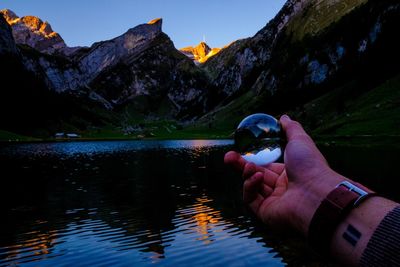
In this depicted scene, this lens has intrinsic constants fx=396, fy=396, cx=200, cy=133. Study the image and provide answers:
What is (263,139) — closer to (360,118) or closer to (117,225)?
(117,225)

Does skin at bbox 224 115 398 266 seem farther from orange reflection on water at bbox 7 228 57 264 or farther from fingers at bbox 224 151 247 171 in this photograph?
orange reflection on water at bbox 7 228 57 264

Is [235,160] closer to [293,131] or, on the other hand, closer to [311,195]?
[293,131]

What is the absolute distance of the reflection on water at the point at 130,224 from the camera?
23.0m

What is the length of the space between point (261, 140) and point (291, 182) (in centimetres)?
159

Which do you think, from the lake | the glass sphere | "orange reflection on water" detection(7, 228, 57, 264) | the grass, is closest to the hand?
the glass sphere

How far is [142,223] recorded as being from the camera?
32.2 meters

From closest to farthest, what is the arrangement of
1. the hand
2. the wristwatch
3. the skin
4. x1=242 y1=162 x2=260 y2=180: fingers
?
the skin < the wristwatch < the hand < x1=242 y1=162 x2=260 y2=180: fingers

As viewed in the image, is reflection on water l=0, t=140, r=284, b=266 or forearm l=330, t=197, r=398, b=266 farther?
reflection on water l=0, t=140, r=284, b=266

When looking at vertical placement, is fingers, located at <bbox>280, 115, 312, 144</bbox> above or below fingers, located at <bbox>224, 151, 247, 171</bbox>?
above

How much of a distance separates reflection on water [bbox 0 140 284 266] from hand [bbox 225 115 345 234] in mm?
16447

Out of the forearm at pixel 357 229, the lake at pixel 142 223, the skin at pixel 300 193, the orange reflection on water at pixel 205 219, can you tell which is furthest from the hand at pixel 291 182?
the orange reflection on water at pixel 205 219

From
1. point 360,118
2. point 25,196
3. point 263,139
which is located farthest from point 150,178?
point 360,118

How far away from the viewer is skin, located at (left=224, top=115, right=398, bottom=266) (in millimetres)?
3697

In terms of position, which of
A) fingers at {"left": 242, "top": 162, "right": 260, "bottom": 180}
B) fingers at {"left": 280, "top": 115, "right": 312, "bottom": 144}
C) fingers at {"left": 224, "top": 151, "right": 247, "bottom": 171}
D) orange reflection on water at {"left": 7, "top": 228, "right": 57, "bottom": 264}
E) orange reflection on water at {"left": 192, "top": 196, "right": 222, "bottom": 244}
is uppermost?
fingers at {"left": 280, "top": 115, "right": 312, "bottom": 144}
